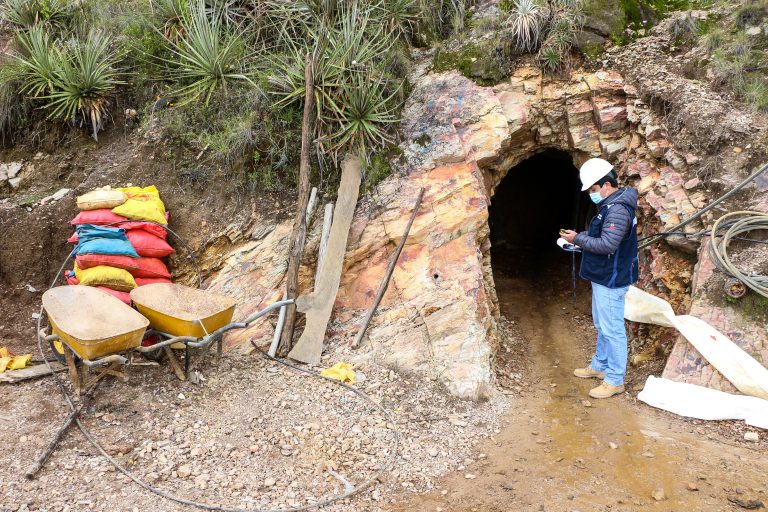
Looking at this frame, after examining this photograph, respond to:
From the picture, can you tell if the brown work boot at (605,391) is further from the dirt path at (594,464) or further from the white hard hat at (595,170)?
the white hard hat at (595,170)

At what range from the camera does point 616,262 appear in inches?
191

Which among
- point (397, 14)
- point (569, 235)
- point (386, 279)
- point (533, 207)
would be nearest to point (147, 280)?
point (386, 279)

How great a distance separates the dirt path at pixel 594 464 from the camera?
368 cm

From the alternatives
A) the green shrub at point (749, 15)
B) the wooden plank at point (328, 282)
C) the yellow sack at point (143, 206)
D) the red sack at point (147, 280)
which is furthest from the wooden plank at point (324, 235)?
the green shrub at point (749, 15)

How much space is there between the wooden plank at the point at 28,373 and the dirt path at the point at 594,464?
125 inches

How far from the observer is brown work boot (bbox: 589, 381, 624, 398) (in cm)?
505

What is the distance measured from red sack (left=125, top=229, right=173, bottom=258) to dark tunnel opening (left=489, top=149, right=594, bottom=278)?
5.57 meters

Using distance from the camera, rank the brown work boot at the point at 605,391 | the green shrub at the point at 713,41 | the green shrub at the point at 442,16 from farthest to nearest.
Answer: the green shrub at the point at 442,16, the green shrub at the point at 713,41, the brown work boot at the point at 605,391

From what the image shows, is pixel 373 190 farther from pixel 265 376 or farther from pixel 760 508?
pixel 760 508

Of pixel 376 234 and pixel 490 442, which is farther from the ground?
pixel 376 234

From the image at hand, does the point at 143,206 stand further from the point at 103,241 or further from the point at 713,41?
the point at 713,41

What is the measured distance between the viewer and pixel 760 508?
3535 mm

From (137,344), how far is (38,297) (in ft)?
8.37

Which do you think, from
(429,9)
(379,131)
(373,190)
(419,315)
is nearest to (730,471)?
(419,315)
